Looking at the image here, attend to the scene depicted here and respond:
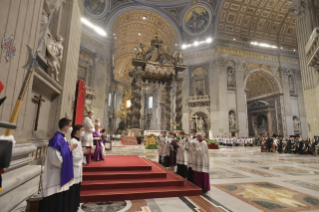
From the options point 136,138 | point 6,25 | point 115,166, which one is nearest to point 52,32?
point 6,25

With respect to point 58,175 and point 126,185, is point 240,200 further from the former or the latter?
point 58,175

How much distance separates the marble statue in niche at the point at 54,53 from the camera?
4673 millimetres

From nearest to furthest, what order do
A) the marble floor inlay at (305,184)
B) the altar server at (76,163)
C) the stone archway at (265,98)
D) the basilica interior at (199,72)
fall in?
the altar server at (76,163) → the marble floor inlay at (305,184) → the basilica interior at (199,72) → the stone archway at (265,98)

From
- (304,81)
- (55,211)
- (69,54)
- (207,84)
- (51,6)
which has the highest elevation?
(207,84)

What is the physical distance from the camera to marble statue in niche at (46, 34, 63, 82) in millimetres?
4673

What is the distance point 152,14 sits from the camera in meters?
22.5

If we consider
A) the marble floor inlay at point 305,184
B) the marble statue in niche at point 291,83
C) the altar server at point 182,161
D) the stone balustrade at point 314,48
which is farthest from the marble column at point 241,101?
the altar server at point 182,161

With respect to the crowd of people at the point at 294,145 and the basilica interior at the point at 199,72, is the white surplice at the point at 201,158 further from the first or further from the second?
the crowd of people at the point at 294,145

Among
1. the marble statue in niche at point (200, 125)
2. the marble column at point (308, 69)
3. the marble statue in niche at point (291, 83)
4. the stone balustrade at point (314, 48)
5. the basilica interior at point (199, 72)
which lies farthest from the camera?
the marble statue in niche at point (291, 83)

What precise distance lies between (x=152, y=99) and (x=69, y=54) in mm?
25470

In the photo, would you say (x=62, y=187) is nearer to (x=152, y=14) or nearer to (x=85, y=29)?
(x=85, y=29)

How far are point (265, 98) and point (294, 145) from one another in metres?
13.9

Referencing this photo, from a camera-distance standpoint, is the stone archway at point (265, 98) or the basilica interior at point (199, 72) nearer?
the basilica interior at point (199, 72)

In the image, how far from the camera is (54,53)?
4863mm
